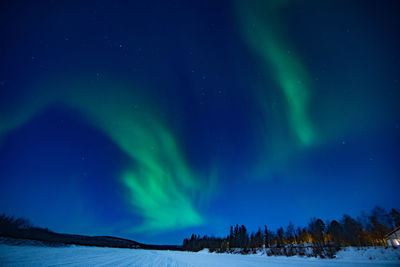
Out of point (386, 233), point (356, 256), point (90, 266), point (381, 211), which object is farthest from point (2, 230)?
point (381, 211)

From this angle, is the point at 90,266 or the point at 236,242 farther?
the point at 236,242

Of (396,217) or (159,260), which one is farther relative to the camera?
(396,217)

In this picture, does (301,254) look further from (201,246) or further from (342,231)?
(201,246)

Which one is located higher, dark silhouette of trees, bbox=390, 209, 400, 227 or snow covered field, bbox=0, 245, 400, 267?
dark silhouette of trees, bbox=390, 209, 400, 227

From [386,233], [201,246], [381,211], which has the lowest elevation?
[201,246]

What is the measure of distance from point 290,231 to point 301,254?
48.4 metres

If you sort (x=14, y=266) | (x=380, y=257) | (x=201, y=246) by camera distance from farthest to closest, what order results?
(x=201, y=246) < (x=380, y=257) < (x=14, y=266)

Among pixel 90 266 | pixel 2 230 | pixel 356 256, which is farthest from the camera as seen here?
pixel 2 230

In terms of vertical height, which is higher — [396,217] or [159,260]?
[396,217]

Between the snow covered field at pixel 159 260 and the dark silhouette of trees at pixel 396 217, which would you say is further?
the dark silhouette of trees at pixel 396 217

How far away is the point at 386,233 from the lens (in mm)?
39594

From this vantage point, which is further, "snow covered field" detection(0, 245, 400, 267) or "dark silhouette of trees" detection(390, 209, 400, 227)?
"dark silhouette of trees" detection(390, 209, 400, 227)

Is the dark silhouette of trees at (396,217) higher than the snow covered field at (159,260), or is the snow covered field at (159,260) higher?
the dark silhouette of trees at (396,217)

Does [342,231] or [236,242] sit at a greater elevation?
[342,231]
